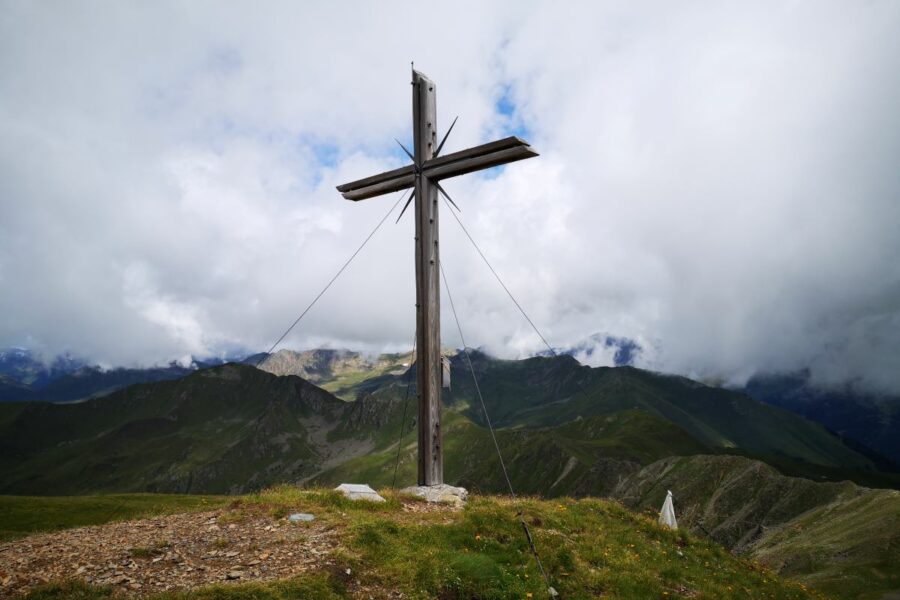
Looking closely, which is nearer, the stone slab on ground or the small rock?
the small rock

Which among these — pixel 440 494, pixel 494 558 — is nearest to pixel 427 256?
pixel 440 494

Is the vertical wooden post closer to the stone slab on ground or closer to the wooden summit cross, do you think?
the wooden summit cross

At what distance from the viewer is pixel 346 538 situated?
1033cm

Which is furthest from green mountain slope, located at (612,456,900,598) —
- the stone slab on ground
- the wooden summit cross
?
the stone slab on ground

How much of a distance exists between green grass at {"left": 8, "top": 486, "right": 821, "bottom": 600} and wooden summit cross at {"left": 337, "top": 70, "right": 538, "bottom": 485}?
1957 millimetres

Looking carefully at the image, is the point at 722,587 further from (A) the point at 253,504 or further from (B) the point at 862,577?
(B) the point at 862,577

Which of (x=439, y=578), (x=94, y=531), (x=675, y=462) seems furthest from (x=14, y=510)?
(x=675, y=462)

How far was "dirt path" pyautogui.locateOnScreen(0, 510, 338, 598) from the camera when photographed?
8.43 metres

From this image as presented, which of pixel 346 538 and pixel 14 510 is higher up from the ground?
pixel 346 538

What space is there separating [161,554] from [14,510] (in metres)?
119

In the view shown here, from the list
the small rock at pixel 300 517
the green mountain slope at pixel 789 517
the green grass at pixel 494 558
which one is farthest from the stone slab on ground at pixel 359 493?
the green mountain slope at pixel 789 517

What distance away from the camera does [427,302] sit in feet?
49.3

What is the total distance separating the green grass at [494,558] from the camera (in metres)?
8.90

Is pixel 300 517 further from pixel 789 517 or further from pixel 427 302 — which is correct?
pixel 789 517
